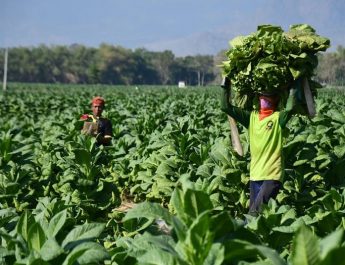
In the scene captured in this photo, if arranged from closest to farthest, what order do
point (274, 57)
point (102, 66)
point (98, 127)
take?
point (274, 57)
point (98, 127)
point (102, 66)

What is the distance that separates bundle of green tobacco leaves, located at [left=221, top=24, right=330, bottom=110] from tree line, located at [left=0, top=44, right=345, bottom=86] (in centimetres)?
9577

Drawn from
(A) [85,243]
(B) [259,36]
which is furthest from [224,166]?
(A) [85,243]

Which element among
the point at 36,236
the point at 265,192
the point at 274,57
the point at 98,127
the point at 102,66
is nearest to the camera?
the point at 36,236

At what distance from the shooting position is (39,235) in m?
2.31

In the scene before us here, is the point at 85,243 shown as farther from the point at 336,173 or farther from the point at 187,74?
the point at 187,74

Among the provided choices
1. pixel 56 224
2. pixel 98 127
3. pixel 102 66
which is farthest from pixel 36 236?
pixel 102 66

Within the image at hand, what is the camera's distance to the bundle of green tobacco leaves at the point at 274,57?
449 cm

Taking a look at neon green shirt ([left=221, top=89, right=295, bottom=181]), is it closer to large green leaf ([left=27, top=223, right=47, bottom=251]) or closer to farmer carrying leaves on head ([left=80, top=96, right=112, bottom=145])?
large green leaf ([left=27, top=223, right=47, bottom=251])

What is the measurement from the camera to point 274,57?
451 cm

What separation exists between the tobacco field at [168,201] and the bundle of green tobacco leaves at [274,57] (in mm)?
971

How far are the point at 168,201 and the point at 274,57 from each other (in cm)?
299

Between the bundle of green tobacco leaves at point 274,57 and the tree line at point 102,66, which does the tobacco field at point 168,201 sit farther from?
the tree line at point 102,66

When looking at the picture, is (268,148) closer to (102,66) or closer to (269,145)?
(269,145)

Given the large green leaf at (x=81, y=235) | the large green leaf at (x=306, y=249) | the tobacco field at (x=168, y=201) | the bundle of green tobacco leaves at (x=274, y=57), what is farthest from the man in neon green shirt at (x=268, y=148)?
the large green leaf at (x=306, y=249)
